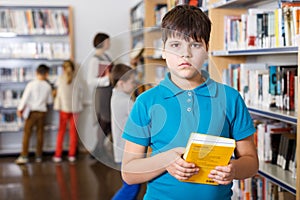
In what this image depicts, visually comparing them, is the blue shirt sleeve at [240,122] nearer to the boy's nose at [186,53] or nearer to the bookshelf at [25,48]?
the boy's nose at [186,53]

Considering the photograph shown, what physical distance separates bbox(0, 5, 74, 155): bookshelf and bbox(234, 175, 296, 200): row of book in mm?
3708

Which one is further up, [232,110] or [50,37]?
[50,37]

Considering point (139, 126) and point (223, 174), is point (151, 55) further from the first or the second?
point (223, 174)

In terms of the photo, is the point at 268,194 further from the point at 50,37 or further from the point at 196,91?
the point at 50,37

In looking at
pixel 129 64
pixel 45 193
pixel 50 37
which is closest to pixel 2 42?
pixel 50 37

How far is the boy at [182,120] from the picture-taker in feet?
4.45

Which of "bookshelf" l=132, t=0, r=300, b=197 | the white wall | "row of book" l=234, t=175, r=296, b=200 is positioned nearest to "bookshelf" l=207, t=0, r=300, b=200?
"bookshelf" l=132, t=0, r=300, b=197

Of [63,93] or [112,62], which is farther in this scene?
[63,93]

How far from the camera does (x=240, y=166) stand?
4.65 feet

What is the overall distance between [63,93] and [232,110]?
475 centimetres

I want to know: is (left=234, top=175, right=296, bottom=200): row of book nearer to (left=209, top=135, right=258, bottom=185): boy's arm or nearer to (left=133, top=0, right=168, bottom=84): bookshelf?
(left=209, top=135, right=258, bottom=185): boy's arm

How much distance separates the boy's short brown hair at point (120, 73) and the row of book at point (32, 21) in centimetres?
486

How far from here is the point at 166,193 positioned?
4.81 feet

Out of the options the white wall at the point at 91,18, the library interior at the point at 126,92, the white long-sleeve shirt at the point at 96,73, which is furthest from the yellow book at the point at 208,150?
the white wall at the point at 91,18
